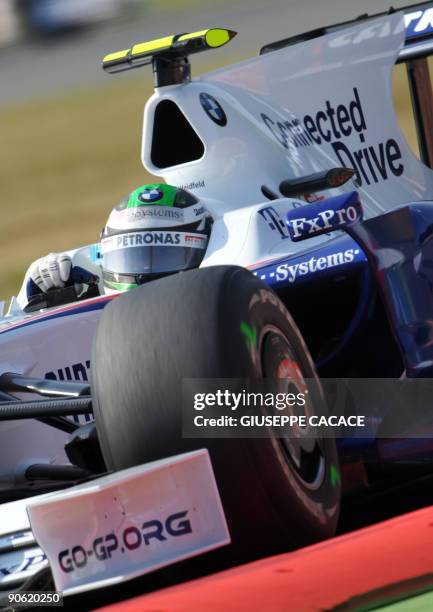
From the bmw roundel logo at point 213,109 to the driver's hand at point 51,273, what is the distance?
88 cm

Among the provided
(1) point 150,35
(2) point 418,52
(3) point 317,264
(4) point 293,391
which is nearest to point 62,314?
(3) point 317,264

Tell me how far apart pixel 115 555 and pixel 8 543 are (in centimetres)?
64

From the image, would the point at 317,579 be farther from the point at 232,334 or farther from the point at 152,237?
the point at 152,237

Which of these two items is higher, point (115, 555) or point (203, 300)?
point (203, 300)

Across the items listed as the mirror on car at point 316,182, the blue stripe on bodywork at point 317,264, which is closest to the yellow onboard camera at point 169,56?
the mirror on car at point 316,182

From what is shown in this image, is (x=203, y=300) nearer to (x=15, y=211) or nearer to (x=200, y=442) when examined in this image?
(x=200, y=442)

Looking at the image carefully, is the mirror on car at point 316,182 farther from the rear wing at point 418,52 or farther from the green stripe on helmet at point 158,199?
the rear wing at point 418,52

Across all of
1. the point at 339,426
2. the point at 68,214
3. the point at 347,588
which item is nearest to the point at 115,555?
the point at 347,588

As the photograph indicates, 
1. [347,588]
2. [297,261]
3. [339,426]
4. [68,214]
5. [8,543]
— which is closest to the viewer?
[347,588]

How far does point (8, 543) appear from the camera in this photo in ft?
10.5

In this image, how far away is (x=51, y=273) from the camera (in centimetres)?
557

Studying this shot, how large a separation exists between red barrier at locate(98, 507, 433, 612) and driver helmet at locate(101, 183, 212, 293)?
2.21 meters

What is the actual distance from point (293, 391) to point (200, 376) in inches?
13.9

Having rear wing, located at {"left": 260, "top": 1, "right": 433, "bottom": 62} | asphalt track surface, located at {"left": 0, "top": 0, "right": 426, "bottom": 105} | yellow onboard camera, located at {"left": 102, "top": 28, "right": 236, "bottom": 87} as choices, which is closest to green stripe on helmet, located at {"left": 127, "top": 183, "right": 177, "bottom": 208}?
yellow onboard camera, located at {"left": 102, "top": 28, "right": 236, "bottom": 87}
